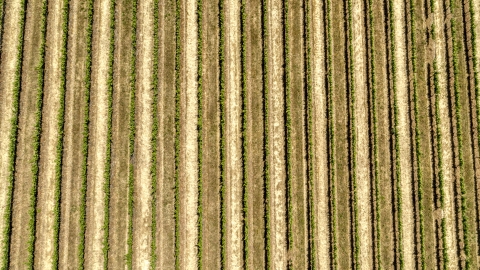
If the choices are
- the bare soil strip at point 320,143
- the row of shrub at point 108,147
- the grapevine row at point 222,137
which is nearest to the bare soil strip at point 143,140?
the row of shrub at point 108,147

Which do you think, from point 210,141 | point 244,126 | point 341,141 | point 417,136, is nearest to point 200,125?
point 210,141

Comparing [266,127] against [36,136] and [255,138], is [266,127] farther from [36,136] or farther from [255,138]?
[36,136]

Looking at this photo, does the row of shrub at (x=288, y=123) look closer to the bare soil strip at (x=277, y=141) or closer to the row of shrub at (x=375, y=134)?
the bare soil strip at (x=277, y=141)

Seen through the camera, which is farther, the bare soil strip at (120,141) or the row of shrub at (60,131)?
the bare soil strip at (120,141)

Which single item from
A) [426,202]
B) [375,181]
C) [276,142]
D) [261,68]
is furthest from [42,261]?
[426,202]

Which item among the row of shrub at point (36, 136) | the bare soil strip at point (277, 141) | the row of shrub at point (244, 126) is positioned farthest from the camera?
the bare soil strip at point (277, 141)

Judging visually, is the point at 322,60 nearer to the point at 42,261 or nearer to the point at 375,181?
the point at 375,181

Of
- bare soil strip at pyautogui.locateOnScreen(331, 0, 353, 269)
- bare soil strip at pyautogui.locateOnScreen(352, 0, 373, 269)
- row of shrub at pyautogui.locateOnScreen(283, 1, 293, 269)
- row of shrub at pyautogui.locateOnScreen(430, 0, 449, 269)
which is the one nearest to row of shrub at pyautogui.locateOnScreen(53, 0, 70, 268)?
row of shrub at pyautogui.locateOnScreen(283, 1, 293, 269)
